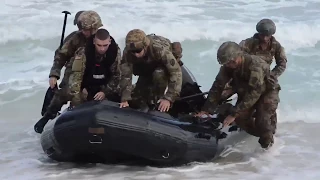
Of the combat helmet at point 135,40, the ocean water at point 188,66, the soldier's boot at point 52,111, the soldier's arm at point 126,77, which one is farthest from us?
the soldier's boot at point 52,111

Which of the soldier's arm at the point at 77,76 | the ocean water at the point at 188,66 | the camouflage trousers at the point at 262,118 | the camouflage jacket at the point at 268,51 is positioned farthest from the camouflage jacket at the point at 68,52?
the camouflage jacket at the point at 268,51

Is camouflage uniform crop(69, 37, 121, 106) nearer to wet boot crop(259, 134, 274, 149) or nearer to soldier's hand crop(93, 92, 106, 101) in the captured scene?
soldier's hand crop(93, 92, 106, 101)

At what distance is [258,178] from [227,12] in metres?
12.6

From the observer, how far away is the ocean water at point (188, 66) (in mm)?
6426

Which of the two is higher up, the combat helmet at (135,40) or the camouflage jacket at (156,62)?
the combat helmet at (135,40)

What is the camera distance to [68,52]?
267 inches

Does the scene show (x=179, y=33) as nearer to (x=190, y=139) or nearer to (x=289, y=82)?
(x=289, y=82)

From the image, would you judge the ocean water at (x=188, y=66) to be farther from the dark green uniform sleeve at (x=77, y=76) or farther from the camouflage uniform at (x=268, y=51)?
the camouflage uniform at (x=268, y=51)

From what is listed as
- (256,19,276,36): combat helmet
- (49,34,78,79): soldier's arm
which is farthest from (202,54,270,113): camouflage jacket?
(49,34,78,79): soldier's arm

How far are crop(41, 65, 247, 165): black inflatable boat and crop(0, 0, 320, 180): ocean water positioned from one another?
169 millimetres

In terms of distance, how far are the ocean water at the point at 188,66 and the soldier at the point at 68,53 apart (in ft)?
2.04

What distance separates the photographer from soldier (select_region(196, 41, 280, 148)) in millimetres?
6133

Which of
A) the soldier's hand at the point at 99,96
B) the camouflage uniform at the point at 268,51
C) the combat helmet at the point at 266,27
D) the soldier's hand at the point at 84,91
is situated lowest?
the soldier's hand at the point at 99,96

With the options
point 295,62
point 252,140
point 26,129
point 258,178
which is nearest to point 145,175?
point 258,178
